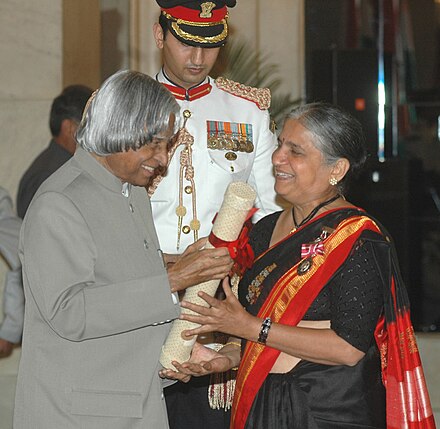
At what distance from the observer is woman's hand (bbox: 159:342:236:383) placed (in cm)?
271

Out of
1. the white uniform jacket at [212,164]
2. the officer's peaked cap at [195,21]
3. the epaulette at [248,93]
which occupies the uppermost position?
the officer's peaked cap at [195,21]

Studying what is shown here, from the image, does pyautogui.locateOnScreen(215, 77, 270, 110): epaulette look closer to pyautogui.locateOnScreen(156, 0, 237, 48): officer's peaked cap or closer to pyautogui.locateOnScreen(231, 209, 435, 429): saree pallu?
pyautogui.locateOnScreen(156, 0, 237, 48): officer's peaked cap

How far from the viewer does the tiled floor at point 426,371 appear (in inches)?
224

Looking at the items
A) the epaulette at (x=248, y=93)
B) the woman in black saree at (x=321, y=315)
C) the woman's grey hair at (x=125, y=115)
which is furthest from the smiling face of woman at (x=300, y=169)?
the epaulette at (x=248, y=93)

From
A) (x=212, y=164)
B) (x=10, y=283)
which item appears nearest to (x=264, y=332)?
(x=212, y=164)

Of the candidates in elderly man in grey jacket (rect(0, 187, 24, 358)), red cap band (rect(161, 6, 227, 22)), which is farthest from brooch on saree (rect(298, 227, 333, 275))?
elderly man in grey jacket (rect(0, 187, 24, 358))

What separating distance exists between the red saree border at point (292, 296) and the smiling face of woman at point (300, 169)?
137 millimetres

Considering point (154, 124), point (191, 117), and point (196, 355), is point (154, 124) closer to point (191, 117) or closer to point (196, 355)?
point (196, 355)

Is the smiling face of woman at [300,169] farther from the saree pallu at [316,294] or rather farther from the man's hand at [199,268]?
the man's hand at [199,268]

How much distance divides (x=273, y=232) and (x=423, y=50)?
4126 millimetres

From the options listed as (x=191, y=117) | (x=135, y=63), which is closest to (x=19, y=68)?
(x=135, y=63)

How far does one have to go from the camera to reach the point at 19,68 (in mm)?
5586

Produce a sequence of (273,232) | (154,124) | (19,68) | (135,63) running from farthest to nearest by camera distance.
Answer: (135,63) < (19,68) < (273,232) < (154,124)

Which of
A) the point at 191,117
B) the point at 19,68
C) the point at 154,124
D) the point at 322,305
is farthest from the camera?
the point at 19,68
